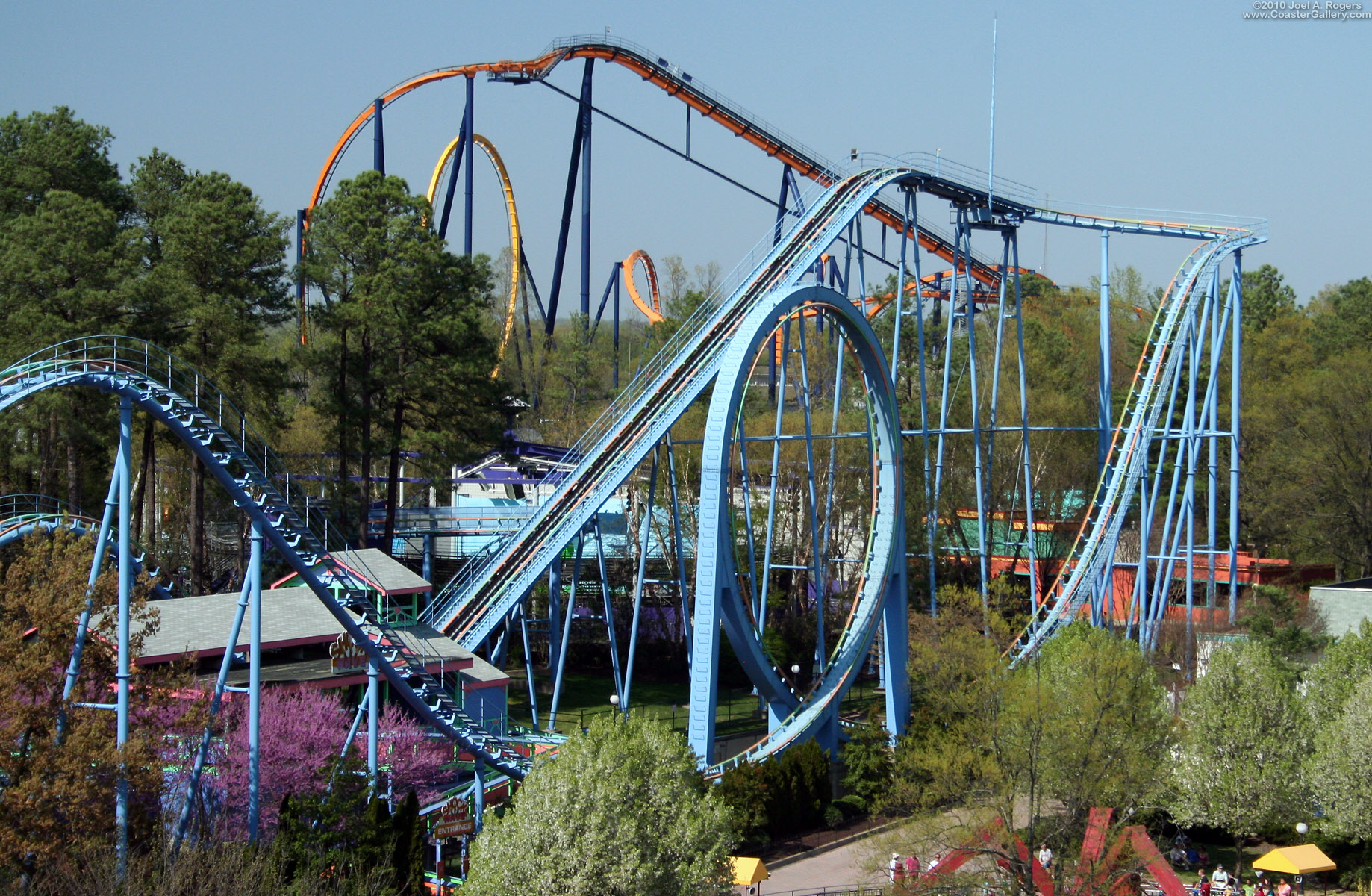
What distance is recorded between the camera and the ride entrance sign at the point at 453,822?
1623 cm

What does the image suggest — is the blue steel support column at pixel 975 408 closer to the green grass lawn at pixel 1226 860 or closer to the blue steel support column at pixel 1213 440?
the blue steel support column at pixel 1213 440

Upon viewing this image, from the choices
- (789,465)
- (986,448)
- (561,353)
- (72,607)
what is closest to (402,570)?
(72,607)

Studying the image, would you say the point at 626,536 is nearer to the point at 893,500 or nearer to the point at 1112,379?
the point at 893,500

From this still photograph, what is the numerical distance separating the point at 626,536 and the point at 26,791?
2642 centimetres

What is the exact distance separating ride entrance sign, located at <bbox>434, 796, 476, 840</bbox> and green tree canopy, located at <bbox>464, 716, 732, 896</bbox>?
274cm

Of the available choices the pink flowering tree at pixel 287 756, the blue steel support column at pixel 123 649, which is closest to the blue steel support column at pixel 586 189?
the pink flowering tree at pixel 287 756

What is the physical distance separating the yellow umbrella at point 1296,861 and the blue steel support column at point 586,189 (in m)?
25.1

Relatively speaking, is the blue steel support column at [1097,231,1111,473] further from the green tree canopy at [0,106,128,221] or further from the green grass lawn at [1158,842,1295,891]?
the green tree canopy at [0,106,128,221]

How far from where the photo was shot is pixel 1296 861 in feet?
61.4

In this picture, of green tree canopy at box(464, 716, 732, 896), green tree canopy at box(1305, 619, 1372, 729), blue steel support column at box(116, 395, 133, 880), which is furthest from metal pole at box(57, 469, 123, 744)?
green tree canopy at box(1305, 619, 1372, 729)

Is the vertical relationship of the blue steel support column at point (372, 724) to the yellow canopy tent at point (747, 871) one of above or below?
above

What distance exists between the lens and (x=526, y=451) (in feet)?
130

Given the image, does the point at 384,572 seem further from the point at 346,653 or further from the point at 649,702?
the point at 649,702

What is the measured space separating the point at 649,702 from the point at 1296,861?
14894mm
